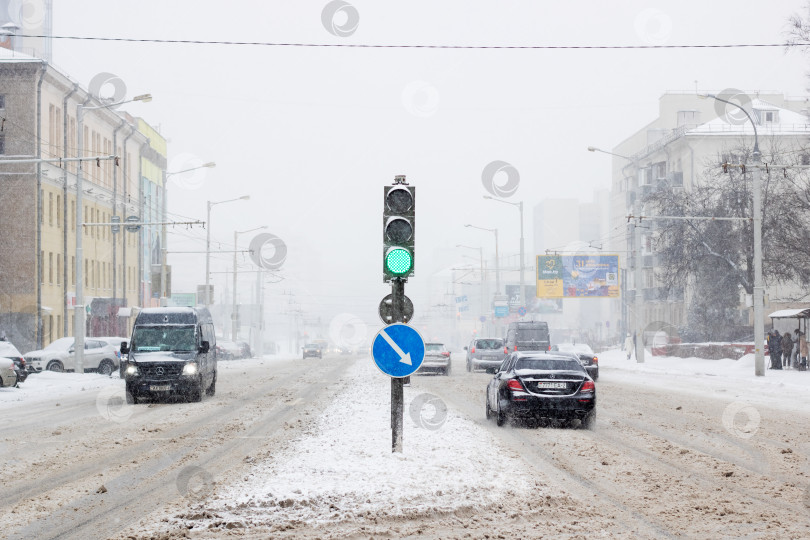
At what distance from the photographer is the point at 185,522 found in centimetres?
858

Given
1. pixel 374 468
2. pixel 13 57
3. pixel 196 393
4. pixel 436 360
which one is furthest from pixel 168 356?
pixel 13 57

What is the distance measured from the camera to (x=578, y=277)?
67.4 metres

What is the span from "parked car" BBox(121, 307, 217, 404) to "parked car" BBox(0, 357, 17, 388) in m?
6.20

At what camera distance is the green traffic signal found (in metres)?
11.8

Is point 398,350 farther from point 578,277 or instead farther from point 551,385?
point 578,277

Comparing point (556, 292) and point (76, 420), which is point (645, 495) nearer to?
point (76, 420)

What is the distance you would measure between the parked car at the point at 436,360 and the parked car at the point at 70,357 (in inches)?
534

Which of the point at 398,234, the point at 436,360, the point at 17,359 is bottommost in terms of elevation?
the point at 436,360

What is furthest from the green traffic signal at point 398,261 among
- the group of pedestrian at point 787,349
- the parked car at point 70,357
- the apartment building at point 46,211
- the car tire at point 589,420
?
the apartment building at point 46,211

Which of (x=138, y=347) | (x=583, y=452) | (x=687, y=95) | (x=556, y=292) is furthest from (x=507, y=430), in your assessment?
(x=687, y=95)

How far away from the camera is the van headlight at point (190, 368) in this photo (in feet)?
79.0

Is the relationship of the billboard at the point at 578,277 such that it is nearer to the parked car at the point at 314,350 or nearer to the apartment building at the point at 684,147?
the apartment building at the point at 684,147

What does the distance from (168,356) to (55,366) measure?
2080 cm

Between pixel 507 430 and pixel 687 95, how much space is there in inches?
3471
